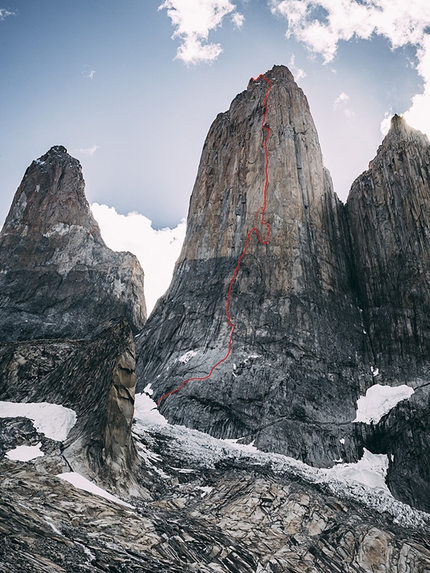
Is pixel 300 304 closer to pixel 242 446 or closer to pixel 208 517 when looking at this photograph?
pixel 242 446

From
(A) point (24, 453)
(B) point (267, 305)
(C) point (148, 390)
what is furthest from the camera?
(B) point (267, 305)

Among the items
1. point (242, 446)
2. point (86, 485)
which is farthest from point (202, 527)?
point (242, 446)

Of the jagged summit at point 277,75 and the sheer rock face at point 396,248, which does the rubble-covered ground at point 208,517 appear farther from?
the jagged summit at point 277,75

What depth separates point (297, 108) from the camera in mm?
48938

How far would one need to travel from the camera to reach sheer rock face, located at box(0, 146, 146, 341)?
47.5 meters

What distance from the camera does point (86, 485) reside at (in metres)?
17.6

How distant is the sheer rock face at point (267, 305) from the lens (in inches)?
1203

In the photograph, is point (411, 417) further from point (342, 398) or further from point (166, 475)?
point (166, 475)

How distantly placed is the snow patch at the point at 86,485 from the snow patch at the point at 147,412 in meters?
11.8

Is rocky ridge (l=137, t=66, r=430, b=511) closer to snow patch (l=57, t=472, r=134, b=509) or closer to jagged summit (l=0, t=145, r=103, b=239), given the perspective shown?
snow patch (l=57, t=472, r=134, b=509)

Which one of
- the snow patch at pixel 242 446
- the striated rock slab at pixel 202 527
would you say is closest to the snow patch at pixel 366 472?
the striated rock slab at pixel 202 527

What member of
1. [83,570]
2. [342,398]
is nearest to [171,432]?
[342,398]

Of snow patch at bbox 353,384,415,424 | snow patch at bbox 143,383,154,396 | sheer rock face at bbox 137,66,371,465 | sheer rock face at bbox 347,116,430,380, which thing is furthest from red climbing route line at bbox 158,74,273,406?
snow patch at bbox 353,384,415,424

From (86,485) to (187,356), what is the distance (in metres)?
17.9
